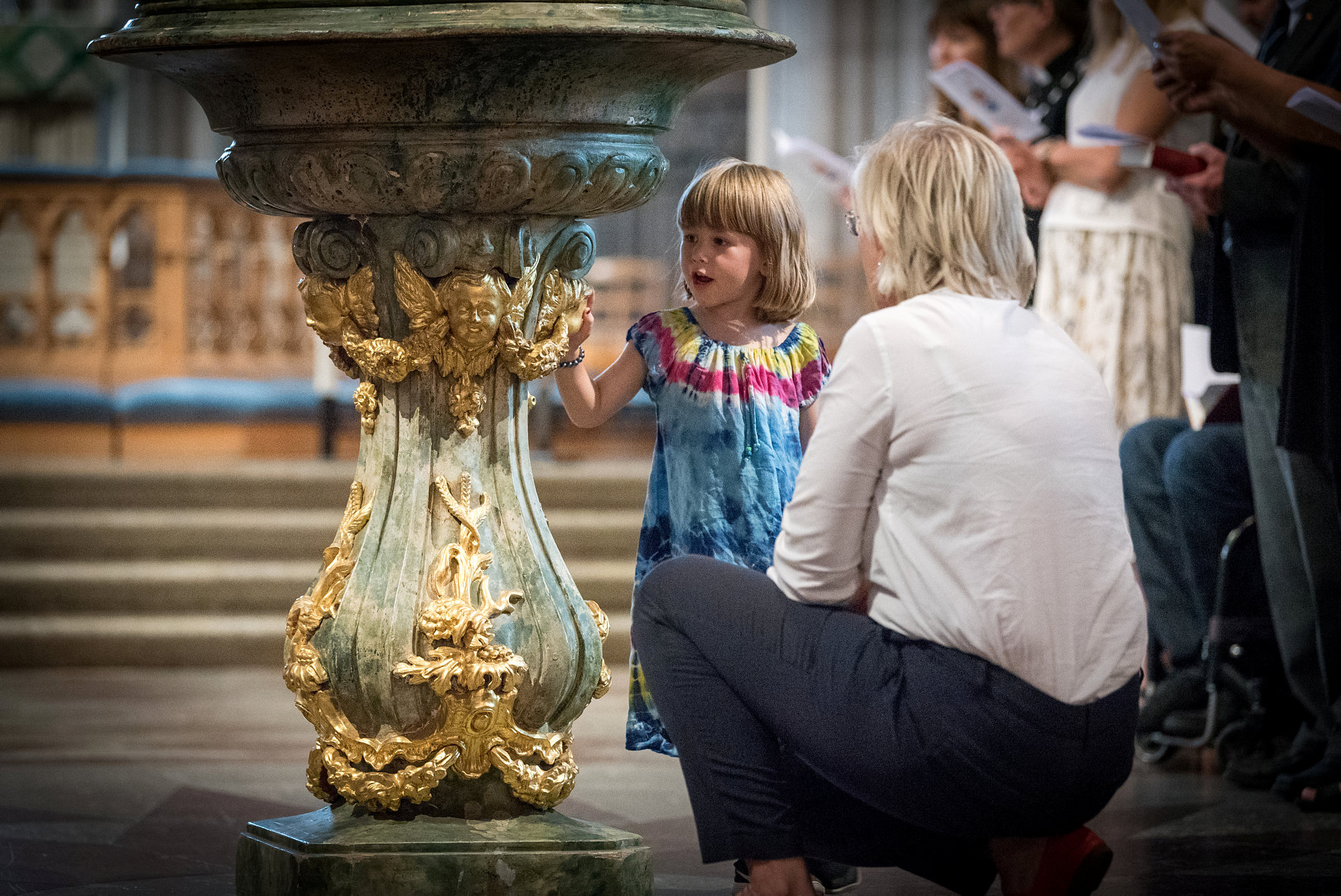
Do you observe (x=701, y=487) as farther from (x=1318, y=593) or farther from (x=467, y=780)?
(x=1318, y=593)

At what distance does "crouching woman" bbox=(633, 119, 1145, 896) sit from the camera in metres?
1.91

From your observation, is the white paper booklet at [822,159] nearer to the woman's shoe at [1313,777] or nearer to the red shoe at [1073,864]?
the woman's shoe at [1313,777]

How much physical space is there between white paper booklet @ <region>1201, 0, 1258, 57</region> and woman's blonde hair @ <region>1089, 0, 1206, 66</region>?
22 centimetres

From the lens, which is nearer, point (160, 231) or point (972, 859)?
point (972, 859)

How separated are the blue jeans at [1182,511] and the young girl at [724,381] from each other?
4.00 feet

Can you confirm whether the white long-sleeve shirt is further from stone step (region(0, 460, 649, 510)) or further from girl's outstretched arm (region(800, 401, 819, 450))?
stone step (region(0, 460, 649, 510))

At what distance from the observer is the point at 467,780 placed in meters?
→ 2.20

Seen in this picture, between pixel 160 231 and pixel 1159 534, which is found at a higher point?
pixel 160 231

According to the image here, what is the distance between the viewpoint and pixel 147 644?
15.5ft

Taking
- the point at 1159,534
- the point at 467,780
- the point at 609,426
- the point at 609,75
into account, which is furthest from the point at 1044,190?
the point at 609,426

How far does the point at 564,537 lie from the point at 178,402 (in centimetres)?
183

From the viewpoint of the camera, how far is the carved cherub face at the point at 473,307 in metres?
2.18

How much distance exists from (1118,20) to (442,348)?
2.34 m

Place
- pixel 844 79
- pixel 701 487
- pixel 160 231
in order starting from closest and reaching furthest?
pixel 701 487, pixel 160 231, pixel 844 79
